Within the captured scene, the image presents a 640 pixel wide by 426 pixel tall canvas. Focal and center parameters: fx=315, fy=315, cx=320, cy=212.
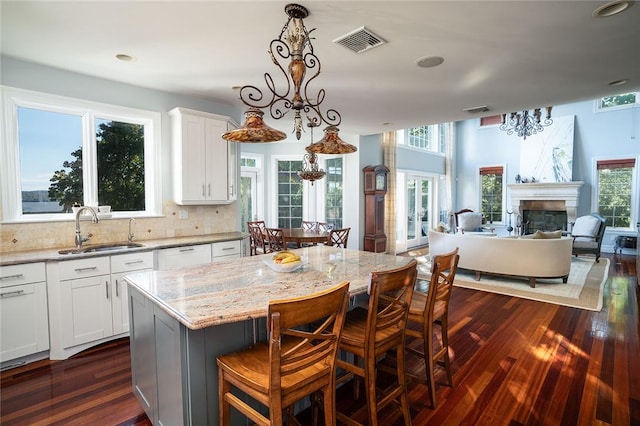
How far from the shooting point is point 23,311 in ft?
8.87

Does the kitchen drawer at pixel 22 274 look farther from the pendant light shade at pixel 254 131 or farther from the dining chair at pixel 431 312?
the dining chair at pixel 431 312

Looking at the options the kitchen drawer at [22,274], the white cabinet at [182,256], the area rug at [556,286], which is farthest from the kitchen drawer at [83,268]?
the area rug at [556,286]

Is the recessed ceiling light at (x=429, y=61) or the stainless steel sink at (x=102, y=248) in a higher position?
the recessed ceiling light at (x=429, y=61)

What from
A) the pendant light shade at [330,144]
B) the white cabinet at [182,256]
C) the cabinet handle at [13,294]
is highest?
the pendant light shade at [330,144]

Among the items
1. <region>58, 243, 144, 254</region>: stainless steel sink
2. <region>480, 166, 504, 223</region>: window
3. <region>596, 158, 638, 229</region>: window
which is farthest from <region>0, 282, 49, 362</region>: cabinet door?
<region>596, 158, 638, 229</region>: window

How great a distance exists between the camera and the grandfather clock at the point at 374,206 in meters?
6.91

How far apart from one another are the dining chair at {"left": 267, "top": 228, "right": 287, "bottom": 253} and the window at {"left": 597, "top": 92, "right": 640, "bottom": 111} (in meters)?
8.83

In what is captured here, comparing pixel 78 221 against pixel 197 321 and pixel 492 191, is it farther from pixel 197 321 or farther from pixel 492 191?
pixel 492 191

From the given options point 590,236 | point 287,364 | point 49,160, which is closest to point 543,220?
point 590,236

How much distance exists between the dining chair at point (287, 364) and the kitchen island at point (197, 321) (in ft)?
0.35

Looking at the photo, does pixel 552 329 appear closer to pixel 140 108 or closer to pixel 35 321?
pixel 35 321

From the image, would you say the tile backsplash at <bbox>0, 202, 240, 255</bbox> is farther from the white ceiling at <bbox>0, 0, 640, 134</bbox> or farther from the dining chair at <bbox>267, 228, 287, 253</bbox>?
the white ceiling at <bbox>0, 0, 640, 134</bbox>

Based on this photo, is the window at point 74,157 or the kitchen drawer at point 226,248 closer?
the window at point 74,157

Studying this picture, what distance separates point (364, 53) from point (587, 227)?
6850mm
